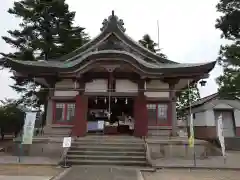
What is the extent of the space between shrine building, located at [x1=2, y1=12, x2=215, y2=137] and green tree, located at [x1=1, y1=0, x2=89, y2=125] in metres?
7.38

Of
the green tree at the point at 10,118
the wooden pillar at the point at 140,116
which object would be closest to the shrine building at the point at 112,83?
the wooden pillar at the point at 140,116

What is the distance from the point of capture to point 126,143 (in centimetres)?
1280

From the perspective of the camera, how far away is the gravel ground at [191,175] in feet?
28.2

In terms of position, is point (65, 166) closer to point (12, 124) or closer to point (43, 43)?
point (43, 43)

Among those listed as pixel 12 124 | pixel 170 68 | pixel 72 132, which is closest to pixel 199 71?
pixel 170 68

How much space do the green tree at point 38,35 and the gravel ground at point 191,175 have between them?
15695 mm

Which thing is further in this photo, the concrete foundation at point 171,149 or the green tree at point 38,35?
the green tree at point 38,35

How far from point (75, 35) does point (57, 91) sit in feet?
37.3

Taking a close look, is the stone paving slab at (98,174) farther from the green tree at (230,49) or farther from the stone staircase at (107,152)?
the green tree at (230,49)

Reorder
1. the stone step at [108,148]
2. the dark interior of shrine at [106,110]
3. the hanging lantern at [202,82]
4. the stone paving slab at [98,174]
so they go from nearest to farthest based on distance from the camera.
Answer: the stone paving slab at [98,174] < the stone step at [108,148] < the hanging lantern at [202,82] < the dark interior of shrine at [106,110]

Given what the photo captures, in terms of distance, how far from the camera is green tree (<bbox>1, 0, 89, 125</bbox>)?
22.4 m

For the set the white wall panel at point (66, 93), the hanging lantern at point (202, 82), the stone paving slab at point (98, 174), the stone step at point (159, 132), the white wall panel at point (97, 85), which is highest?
the hanging lantern at point (202, 82)

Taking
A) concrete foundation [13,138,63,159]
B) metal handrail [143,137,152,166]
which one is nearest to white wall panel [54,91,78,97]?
concrete foundation [13,138,63,159]

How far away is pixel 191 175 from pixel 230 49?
9.57 m
